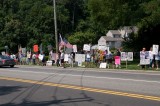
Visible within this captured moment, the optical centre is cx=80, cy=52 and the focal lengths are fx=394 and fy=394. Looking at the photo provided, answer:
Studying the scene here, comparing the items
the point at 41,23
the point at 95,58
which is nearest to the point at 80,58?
the point at 95,58

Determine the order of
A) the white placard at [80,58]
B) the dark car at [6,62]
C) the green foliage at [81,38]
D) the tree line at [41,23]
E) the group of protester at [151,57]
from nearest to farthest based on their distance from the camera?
1. the group of protester at [151,57]
2. the white placard at [80,58]
3. the dark car at [6,62]
4. the green foliage at [81,38]
5. the tree line at [41,23]

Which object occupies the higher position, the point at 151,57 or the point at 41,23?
the point at 41,23

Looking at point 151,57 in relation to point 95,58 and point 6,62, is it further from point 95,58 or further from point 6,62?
point 6,62

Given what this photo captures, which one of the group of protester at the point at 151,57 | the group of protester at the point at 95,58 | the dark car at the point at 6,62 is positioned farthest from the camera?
the dark car at the point at 6,62

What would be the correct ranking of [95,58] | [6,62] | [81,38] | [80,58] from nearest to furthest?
[95,58] → [80,58] → [6,62] → [81,38]

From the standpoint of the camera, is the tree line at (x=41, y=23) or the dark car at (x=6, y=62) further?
the tree line at (x=41, y=23)

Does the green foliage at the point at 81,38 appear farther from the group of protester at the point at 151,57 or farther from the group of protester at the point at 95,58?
the group of protester at the point at 151,57

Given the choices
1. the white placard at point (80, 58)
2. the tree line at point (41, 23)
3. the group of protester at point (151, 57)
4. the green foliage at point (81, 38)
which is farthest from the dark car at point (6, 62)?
the green foliage at point (81, 38)

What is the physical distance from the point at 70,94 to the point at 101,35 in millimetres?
91981

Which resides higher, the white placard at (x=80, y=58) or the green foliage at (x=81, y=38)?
the green foliage at (x=81, y=38)

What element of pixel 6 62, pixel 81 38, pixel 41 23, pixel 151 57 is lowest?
pixel 6 62

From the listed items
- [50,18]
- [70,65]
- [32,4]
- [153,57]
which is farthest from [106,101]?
[32,4]

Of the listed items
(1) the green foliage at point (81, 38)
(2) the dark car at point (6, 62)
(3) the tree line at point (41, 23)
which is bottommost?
(2) the dark car at point (6, 62)

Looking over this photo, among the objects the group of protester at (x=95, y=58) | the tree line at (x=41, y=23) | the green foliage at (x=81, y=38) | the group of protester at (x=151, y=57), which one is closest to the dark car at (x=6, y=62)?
the group of protester at (x=95, y=58)
